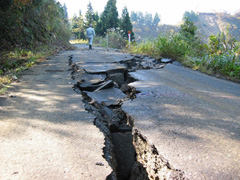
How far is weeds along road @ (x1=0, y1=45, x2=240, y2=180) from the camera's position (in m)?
1.19

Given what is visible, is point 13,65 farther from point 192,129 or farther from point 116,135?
point 192,129

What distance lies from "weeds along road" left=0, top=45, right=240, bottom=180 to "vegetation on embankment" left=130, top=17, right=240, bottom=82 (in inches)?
99.1

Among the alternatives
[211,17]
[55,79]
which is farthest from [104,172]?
[211,17]

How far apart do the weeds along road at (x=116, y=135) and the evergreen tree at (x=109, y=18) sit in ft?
79.9

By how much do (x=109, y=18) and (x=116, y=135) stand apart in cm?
2565

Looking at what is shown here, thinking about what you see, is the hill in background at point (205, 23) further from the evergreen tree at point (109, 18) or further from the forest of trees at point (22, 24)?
the forest of trees at point (22, 24)

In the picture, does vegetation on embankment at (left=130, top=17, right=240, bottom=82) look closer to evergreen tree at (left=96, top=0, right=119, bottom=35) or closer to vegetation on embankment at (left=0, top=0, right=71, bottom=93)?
vegetation on embankment at (left=0, top=0, right=71, bottom=93)

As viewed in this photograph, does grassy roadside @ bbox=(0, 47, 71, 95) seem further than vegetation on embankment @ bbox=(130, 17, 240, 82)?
No

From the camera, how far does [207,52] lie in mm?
6582

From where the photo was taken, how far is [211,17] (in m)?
115

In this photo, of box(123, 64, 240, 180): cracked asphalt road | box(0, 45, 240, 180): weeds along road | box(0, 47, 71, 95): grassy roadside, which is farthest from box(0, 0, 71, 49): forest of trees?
box(123, 64, 240, 180): cracked asphalt road

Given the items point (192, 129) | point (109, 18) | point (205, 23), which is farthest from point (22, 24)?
point (205, 23)

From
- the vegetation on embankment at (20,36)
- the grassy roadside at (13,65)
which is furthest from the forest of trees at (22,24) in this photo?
the grassy roadside at (13,65)

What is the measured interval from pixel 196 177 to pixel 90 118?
108 centimetres
